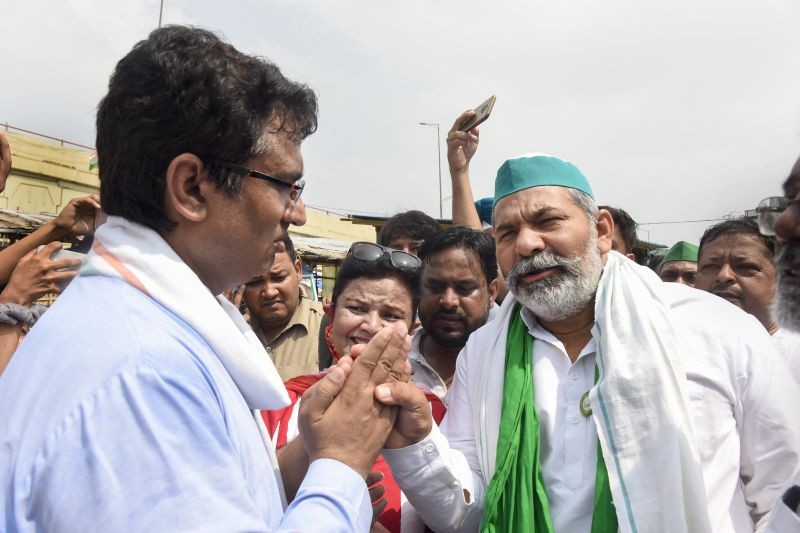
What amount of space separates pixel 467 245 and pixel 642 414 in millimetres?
1666

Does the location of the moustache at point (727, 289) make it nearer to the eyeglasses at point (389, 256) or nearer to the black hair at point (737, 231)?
the black hair at point (737, 231)

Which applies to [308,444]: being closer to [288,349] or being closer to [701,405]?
[701,405]

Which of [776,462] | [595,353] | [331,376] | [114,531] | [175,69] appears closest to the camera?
[114,531]

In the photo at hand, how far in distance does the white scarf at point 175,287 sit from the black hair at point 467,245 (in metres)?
2.25

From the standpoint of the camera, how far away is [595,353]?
227cm

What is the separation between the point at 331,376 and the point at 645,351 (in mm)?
1129

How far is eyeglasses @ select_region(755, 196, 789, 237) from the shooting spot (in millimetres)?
1750

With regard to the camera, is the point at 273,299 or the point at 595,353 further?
the point at 273,299

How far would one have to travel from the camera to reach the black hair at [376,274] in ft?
9.45

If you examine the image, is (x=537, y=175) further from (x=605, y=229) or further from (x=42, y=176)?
(x=42, y=176)

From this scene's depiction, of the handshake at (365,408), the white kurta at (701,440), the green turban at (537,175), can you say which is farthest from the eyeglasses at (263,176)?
the green turban at (537,175)

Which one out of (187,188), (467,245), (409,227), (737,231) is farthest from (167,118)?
(737,231)

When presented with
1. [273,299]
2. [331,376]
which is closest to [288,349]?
[273,299]

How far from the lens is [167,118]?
1313 millimetres
